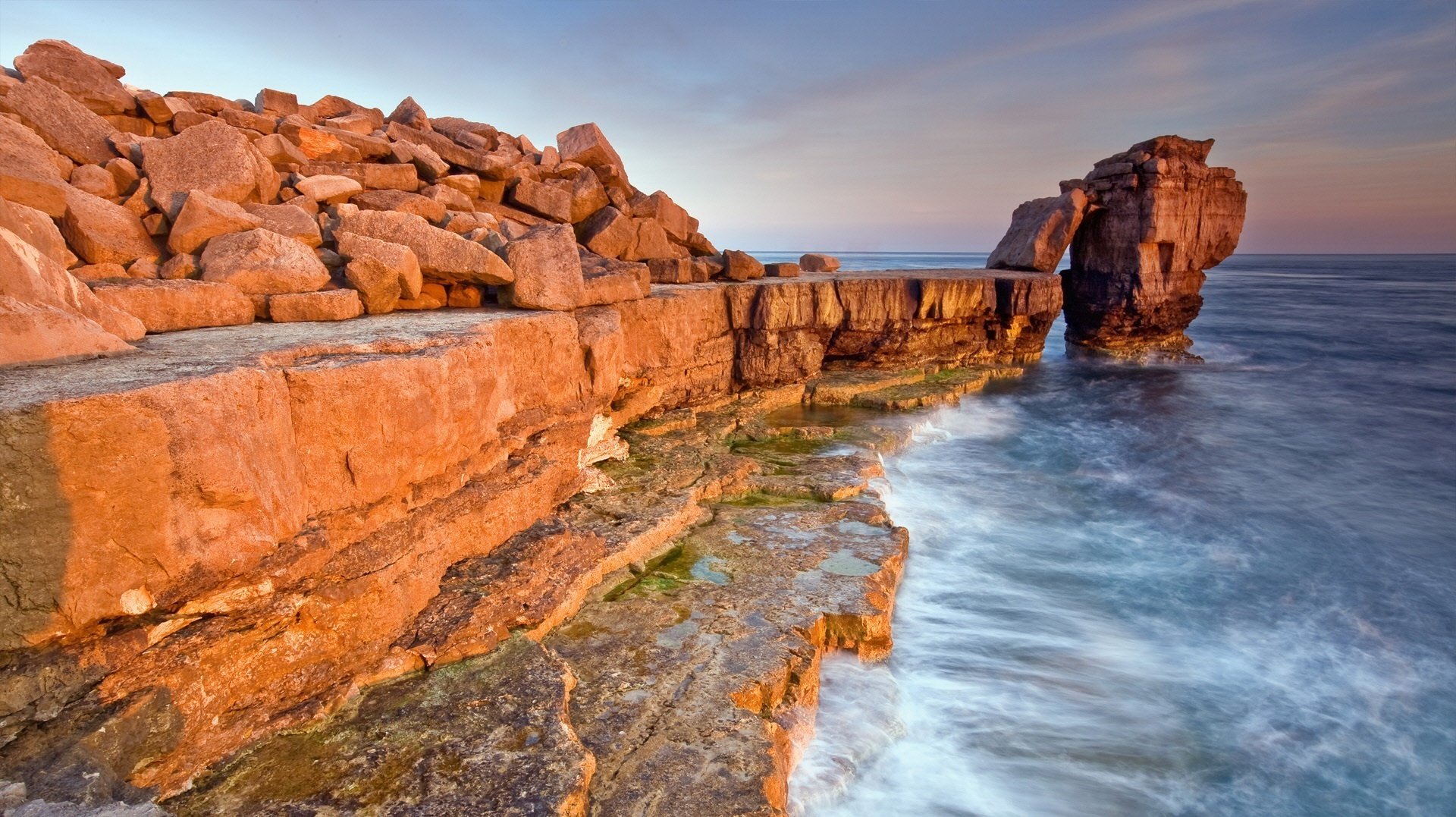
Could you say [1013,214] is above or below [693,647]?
above

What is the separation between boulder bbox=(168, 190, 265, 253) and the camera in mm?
5195

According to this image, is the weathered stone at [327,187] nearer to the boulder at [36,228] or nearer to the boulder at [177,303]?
the boulder at [177,303]

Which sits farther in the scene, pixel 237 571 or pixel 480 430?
pixel 480 430

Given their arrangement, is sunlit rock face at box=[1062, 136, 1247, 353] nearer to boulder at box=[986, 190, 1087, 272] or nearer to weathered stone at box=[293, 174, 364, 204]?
boulder at box=[986, 190, 1087, 272]

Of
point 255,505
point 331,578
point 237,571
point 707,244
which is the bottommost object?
point 331,578

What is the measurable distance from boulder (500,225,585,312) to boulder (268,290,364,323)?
1.41m

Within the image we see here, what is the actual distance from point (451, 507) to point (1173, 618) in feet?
20.6

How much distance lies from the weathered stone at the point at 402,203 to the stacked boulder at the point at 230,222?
0.7 inches

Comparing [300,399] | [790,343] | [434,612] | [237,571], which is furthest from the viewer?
[790,343]

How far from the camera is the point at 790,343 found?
1204 cm

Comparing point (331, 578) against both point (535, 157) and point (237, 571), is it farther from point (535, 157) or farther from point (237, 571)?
point (535, 157)

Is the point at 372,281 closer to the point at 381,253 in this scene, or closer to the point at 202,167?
the point at 381,253

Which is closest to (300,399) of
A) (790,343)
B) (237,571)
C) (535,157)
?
(237,571)

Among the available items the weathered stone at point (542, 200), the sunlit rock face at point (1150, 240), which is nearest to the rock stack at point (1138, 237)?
the sunlit rock face at point (1150, 240)
